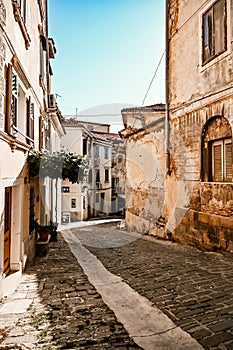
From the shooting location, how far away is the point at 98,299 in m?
5.32

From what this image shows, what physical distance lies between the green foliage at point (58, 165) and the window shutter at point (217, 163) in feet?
12.7

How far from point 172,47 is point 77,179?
648 centimetres

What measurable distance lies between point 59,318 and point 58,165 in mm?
4102

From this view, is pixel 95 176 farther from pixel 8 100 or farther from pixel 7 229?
pixel 8 100

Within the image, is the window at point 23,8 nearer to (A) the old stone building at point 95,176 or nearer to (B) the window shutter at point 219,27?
(B) the window shutter at point 219,27

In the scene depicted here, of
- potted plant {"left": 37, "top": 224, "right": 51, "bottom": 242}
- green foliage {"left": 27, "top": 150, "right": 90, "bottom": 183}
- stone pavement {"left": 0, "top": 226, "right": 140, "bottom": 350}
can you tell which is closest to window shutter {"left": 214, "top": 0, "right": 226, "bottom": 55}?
green foliage {"left": 27, "top": 150, "right": 90, "bottom": 183}

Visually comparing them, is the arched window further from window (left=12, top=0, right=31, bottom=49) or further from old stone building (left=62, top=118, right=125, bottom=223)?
old stone building (left=62, top=118, right=125, bottom=223)

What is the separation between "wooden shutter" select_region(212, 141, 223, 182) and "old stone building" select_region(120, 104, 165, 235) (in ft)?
11.7

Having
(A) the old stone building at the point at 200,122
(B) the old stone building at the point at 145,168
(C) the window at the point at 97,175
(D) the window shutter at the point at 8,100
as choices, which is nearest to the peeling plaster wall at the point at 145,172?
(B) the old stone building at the point at 145,168

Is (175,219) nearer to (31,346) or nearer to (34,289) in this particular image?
(34,289)

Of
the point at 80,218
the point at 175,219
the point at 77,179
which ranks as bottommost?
the point at 80,218

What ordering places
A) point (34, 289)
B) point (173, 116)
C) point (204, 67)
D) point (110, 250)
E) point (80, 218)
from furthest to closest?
point (80, 218)
point (173, 116)
point (110, 250)
point (204, 67)
point (34, 289)

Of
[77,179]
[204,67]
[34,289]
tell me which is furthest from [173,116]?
[34,289]

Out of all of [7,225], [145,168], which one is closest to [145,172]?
[145,168]
